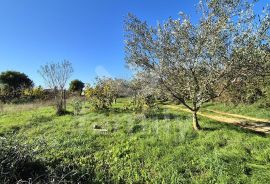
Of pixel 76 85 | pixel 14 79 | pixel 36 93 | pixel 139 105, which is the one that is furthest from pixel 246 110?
pixel 14 79

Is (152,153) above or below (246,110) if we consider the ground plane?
below

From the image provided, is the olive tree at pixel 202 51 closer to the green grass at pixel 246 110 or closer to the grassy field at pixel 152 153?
the grassy field at pixel 152 153

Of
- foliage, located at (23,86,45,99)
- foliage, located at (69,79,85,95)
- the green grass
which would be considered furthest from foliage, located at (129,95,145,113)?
foliage, located at (69,79,85,95)

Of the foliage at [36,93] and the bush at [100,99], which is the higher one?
the foliage at [36,93]

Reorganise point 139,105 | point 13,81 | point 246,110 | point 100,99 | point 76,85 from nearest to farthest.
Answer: point 139,105 → point 246,110 → point 100,99 → point 13,81 → point 76,85

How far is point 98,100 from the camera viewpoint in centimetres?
2130

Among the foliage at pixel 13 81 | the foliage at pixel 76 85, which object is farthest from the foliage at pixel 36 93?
the foliage at pixel 76 85

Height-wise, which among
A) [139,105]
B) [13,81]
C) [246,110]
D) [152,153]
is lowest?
[152,153]

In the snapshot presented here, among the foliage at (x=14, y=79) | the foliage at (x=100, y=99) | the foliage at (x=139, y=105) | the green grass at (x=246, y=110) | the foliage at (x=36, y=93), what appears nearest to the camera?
the green grass at (x=246, y=110)

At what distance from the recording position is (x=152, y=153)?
30.4 ft

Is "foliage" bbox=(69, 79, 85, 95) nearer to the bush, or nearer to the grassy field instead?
the bush

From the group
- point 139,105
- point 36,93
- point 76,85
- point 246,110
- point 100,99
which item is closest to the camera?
point 139,105

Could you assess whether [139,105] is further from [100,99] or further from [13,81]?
[13,81]

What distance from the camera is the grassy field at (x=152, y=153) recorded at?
7.34m
